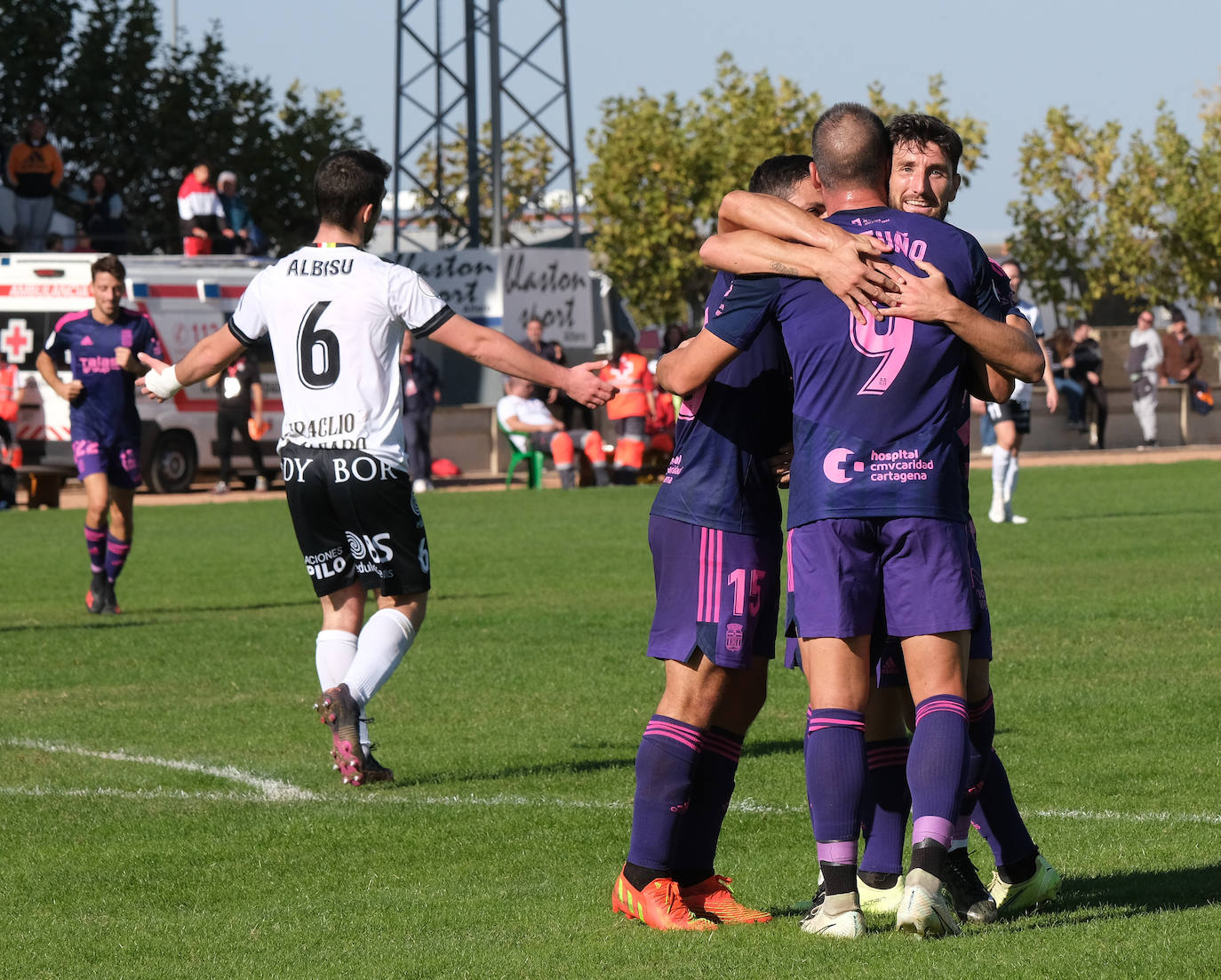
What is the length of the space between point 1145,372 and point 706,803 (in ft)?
101

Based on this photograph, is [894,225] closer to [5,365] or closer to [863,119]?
[863,119]

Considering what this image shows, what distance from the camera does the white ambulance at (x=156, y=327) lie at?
80.4ft

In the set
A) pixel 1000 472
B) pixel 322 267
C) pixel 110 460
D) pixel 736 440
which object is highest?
pixel 322 267

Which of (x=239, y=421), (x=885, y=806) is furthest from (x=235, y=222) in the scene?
(x=885, y=806)

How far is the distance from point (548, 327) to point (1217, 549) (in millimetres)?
18819

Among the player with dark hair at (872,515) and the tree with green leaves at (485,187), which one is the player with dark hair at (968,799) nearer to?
the player with dark hair at (872,515)

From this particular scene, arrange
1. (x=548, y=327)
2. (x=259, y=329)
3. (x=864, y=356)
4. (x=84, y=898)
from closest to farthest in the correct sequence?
(x=864, y=356) → (x=84, y=898) → (x=259, y=329) → (x=548, y=327)

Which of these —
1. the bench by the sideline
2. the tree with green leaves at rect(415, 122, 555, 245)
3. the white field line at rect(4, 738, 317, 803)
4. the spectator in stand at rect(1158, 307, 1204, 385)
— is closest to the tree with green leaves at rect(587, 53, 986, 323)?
the tree with green leaves at rect(415, 122, 555, 245)

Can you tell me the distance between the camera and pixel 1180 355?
3684 cm

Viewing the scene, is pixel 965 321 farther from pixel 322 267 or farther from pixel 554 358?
pixel 554 358

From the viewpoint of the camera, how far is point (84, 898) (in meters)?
5.67

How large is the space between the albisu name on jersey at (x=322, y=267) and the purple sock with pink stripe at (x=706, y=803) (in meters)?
2.65

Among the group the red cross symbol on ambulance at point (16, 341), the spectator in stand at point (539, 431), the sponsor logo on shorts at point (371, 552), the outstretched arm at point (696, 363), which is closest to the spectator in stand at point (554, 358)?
the spectator in stand at point (539, 431)

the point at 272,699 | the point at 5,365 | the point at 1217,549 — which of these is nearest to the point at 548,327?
the point at 5,365
